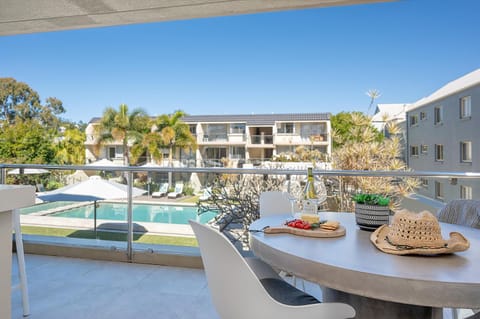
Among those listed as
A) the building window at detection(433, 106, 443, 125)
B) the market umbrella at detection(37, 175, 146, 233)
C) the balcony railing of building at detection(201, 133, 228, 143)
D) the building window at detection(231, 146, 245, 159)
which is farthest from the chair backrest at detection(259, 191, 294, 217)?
the balcony railing of building at detection(201, 133, 228, 143)

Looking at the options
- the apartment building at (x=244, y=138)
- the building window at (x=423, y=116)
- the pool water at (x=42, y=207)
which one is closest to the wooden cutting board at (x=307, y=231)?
the pool water at (x=42, y=207)

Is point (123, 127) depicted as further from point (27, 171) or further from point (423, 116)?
point (27, 171)

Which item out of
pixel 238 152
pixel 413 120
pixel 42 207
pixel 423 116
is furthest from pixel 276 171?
pixel 238 152

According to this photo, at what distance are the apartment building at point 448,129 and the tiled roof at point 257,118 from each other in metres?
8.63

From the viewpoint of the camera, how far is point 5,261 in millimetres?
1317

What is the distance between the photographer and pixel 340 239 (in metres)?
1.35

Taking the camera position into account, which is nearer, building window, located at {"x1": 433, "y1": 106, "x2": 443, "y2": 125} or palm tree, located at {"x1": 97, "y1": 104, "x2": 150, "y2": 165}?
building window, located at {"x1": 433, "y1": 106, "x2": 443, "y2": 125}

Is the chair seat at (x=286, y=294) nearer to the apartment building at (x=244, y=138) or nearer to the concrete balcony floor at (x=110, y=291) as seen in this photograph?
the concrete balcony floor at (x=110, y=291)

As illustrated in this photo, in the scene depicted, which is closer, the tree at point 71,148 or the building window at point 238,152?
the tree at point 71,148

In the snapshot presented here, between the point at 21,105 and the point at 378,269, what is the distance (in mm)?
32581

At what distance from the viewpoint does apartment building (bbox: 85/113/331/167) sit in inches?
1011

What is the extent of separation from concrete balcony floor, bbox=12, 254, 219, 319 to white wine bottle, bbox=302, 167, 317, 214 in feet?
3.81

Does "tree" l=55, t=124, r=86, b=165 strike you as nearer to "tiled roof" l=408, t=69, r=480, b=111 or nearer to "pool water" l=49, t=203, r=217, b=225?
"tiled roof" l=408, t=69, r=480, b=111

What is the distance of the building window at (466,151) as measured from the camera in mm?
13391
